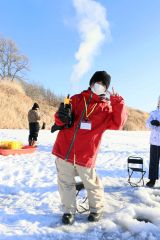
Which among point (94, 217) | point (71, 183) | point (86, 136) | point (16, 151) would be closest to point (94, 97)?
point (86, 136)

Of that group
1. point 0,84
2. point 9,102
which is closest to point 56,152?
point 9,102

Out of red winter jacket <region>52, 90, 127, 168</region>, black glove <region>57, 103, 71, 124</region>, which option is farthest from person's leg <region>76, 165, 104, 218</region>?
black glove <region>57, 103, 71, 124</region>

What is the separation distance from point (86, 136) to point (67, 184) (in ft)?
2.21

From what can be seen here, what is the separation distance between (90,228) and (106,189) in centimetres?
210

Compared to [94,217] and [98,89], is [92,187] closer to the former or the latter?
[94,217]

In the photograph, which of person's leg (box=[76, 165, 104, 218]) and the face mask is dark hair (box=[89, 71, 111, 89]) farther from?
person's leg (box=[76, 165, 104, 218])

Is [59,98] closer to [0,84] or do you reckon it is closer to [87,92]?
[0,84]

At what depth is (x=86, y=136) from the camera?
14.9 feet

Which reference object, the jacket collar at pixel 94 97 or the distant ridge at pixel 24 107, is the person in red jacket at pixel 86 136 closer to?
the jacket collar at pixel 94 97

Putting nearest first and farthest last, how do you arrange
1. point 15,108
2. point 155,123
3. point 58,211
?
1. point 58,211
2. point 155,123
3. point 15,108

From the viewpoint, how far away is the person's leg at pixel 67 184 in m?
4.58

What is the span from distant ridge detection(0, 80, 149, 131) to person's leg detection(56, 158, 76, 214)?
2581 centimetres

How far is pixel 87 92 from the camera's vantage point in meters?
4.66

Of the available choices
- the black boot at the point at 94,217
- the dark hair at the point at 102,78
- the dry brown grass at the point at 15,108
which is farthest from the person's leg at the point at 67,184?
the dry brown grass at the point at 15,108
